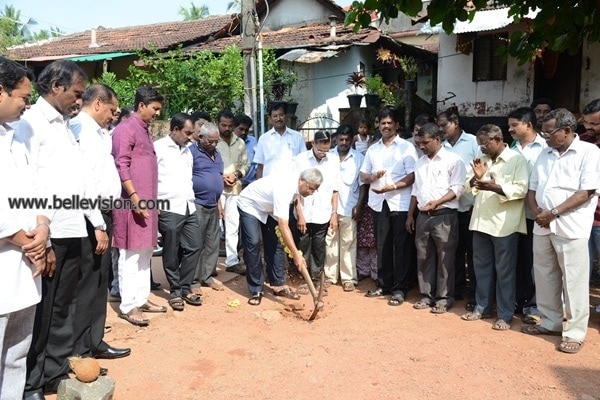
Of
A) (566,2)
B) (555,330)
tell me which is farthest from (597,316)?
(566,2)

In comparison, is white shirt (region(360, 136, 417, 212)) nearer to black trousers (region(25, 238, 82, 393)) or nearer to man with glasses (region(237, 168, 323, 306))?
man with glasses (region(237, 168, 323, 306))

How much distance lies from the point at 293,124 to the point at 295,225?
5892 millimetres

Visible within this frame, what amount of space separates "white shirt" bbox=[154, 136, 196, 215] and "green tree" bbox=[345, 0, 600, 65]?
2214 mm

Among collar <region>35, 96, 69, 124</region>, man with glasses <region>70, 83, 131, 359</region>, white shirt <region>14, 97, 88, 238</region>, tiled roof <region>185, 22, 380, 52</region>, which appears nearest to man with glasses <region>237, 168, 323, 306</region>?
man with glasses <region>70, 83, 131, 359</region>

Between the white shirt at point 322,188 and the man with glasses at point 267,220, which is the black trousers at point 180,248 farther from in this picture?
the white shirt at point 322,188

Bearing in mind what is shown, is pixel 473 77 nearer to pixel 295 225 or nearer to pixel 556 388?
pixel 295 225

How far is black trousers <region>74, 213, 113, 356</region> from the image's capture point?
3.82m

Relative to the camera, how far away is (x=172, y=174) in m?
5.17

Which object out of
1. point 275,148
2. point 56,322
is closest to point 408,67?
point 275,148

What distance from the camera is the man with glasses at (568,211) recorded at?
423 cm

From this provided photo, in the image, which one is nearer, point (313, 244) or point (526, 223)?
point (526, 223)

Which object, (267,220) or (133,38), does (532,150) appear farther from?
(133,38)

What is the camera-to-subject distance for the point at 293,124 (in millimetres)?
11469

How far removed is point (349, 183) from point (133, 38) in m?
15.5
